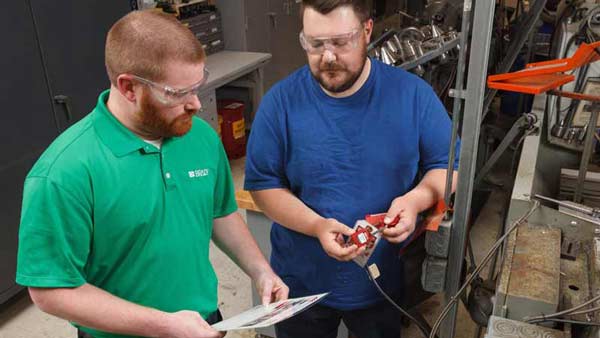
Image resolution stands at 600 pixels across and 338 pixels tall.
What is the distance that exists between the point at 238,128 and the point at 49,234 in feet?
10.2

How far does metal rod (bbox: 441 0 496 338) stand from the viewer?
114 centimetres

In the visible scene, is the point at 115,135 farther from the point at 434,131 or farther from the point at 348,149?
the point at 434,131

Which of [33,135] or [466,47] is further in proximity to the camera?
[33,135]

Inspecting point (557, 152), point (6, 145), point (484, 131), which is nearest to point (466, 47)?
point (557, 152)

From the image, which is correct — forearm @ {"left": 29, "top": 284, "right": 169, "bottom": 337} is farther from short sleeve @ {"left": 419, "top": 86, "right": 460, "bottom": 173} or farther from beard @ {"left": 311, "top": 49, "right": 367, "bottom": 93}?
short sleeve @ {"left": 419, "top": 86, "right": 460, "bottom": 173}

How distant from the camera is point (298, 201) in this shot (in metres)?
1.45

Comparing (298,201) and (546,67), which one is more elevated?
(546,67)

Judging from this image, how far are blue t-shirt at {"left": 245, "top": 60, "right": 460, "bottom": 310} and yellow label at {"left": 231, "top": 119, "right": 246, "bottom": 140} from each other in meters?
2.56

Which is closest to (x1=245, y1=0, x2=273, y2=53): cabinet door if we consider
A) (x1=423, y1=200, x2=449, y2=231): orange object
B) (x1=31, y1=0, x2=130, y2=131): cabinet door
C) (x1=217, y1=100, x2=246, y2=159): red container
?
(x1=217, y1=100, x2=246, y2=159): red container

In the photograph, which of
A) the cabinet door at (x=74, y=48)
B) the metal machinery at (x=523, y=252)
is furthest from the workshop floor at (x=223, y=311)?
the cabinet door at (x=74, y=48)

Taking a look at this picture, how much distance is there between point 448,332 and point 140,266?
94 centimetres

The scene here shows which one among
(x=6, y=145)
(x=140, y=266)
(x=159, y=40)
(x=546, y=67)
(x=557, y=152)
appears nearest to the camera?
(x=159, y=40)

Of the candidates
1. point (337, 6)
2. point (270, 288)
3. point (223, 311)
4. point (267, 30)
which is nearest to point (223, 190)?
point (270, 288)

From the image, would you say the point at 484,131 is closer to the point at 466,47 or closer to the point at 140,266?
the point at 466,47
